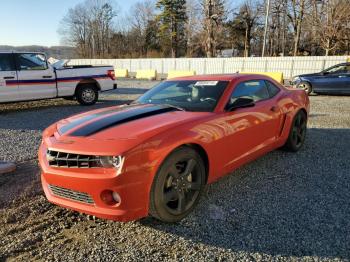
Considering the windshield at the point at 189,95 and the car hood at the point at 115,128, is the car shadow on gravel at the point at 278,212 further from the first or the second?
the windshield at the point at 189,95

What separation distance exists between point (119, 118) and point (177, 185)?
38.7 inches

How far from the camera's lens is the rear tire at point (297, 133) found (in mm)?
5289

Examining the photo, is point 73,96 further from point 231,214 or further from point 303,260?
point 303,260

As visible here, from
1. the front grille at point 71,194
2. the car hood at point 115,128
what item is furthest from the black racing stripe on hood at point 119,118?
the front grille at point 71,194

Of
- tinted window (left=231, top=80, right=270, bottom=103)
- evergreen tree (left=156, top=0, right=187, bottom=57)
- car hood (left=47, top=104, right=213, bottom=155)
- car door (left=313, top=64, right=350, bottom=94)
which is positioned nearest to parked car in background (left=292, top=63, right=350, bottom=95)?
car door (left=313, top=64, right=350, bottom=94)

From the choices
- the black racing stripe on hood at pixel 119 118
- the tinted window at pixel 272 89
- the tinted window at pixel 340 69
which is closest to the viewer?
the black racing stripe on hood at pixel 119 118

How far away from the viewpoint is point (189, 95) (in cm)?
419

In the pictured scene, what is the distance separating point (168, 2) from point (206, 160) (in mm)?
64028

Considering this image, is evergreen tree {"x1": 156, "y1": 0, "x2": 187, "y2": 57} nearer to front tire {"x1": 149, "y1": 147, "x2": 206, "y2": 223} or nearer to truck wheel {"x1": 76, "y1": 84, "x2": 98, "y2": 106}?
truck wheel {"x1": 76, "y1": 84, "x2": 98, "y2": 106}

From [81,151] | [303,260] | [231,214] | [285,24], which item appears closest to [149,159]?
[81,151]

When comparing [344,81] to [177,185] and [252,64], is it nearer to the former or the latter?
[177,185]

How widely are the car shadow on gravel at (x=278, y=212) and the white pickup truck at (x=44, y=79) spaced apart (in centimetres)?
788

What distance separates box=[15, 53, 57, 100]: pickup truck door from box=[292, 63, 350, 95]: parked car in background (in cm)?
1075

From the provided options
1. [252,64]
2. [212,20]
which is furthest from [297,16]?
[252,64]
